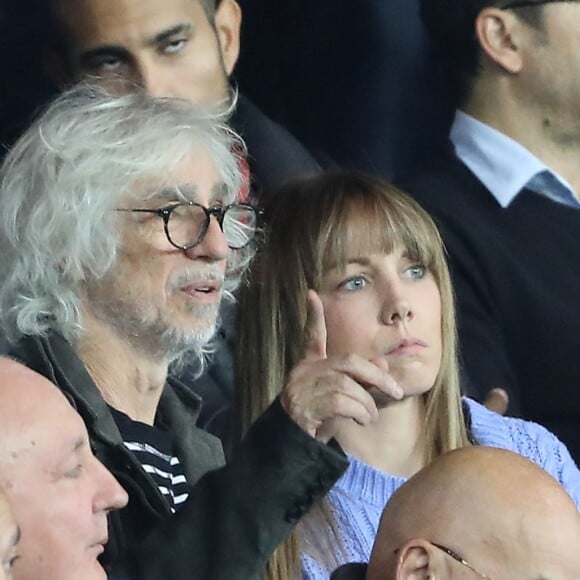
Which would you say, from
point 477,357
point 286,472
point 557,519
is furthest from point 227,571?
point 477,357

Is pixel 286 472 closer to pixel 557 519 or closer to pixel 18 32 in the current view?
pixel 557 519

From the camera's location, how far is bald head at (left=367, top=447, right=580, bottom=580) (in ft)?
4.63

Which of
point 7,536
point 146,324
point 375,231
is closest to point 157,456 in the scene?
point 146,324

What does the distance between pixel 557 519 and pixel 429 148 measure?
3.39 feet

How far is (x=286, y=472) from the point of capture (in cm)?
144

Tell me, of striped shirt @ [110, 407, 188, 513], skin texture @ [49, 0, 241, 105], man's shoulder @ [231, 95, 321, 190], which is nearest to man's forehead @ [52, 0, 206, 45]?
skin texture @ [49, 0, 241, 105]

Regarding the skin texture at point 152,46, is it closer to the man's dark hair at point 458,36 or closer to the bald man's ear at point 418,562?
the man's dark hair at point 458,36

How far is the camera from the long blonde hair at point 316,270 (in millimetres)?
1949

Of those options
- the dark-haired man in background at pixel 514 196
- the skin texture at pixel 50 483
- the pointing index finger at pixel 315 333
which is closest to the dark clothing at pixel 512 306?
the dark-haired man in background at pixel 514 196

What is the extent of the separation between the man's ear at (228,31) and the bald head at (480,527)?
3.17 ft

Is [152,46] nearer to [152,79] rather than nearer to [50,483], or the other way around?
[152,79]

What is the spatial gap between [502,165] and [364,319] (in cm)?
55

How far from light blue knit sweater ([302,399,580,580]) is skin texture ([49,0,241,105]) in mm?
603

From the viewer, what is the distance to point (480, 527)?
1.43m
